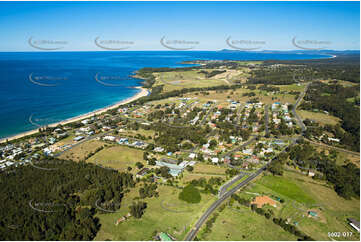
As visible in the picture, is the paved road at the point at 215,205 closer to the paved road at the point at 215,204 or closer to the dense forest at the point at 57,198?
the paved road at the point at 215,204

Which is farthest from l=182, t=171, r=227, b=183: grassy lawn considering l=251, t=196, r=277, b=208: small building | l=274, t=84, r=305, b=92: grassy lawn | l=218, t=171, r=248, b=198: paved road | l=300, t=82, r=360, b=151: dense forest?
l=274, t=84, r=305, b=92: grassy lawn

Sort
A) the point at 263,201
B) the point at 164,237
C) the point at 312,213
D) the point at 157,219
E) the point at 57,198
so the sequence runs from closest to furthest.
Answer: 1. the point at 164,237
2. the point at 157,219
3. the point at 312,213
4. the point at 57,198
5. the point at 263,201

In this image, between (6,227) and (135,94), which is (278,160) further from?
(135,94)

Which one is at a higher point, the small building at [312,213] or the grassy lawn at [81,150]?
the small building at [312,213]

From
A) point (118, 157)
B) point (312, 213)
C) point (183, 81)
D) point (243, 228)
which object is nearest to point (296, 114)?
point (312, 213)

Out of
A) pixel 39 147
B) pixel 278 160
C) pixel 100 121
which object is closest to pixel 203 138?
pixel 278 160

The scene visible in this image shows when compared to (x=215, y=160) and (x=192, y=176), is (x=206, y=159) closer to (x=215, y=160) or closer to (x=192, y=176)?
(x=215, y=160)

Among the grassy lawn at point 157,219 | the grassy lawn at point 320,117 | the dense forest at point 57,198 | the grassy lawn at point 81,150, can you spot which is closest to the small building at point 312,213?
the grassy lawn at point 157,219
